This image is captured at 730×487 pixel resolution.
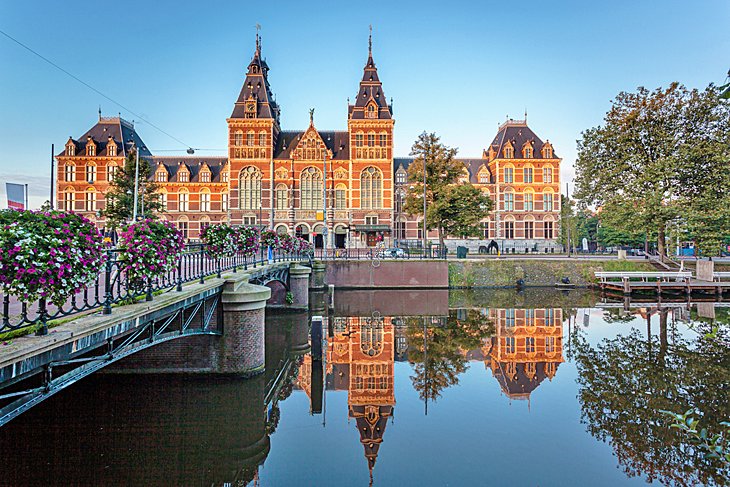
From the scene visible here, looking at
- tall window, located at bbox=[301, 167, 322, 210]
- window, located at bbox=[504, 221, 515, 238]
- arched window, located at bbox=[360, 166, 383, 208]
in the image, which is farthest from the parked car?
window, located at bbox=[504, 221, 515, 238]

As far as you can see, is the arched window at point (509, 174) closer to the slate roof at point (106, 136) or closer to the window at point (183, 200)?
the window at point (183, 200)

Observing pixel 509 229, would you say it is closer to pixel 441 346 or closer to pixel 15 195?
pixel 441 346

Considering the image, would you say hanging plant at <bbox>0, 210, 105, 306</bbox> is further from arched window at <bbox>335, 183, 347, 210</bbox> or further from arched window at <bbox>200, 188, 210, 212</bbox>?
arched window at <bbox>200, 188, 210, 212</bbox>

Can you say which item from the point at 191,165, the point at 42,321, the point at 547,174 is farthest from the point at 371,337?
the point at 191,165

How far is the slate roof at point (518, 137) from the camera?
170ft

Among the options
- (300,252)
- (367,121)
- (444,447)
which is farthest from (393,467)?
(367,121)

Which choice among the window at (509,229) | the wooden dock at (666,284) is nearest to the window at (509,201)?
the window at (509,229)

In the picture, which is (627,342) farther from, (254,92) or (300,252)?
(254,92)

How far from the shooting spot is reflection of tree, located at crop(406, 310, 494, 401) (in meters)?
11.7

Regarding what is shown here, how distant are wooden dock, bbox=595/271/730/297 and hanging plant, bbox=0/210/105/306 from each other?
29523 millimetres

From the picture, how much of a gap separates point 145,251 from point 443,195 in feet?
95.8

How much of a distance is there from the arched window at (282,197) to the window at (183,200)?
40.0ft

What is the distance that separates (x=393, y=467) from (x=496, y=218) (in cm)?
4810

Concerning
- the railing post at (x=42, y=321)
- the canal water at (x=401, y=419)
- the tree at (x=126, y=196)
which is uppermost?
the tree at (x=126, y=196)
